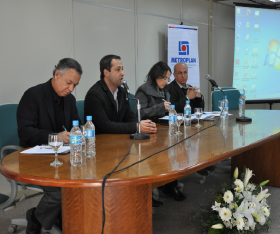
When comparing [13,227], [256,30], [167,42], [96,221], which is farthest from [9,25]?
[256,30]

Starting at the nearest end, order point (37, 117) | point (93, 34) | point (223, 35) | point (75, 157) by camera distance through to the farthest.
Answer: point (75, 157) → point (37, 117) → point (93, 34) → point (223, 35)

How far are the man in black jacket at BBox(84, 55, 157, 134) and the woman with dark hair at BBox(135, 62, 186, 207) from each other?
209mm

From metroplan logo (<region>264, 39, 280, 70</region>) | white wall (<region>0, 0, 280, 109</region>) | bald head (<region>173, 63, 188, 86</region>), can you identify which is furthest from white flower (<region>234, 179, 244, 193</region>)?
metroplan logo (<region>264, 39, 280, 70</region>)

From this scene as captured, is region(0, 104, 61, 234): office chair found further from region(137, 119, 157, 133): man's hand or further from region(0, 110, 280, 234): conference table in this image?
region(137, 119, 157, 133): man's hand

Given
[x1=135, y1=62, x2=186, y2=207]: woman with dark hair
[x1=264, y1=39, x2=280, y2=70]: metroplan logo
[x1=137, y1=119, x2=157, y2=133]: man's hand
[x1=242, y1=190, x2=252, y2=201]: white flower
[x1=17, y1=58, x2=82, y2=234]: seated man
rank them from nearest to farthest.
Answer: [x1=17, y1=58, x2=82, y2=234]: seated man → [x1=242, y1=190, x2=252, y2=201]: white flower → [x1=137, y1=119, x2=157, y2=133]: man's hand → [x1=135, y1=62, x2=186, y2=207]: woman with dark hair → [x1=264, y1=39, x2=280, y2=70]: metroplan logo

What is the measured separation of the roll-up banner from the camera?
16.9ft

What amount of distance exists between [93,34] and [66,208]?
2970 millimetres

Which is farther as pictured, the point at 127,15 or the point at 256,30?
the point at 256,30

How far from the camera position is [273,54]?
6238 millimetres

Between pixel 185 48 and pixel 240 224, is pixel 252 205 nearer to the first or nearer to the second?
pixel 240 224

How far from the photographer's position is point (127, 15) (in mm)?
4566

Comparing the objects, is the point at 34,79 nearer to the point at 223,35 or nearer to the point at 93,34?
the point at 93,34

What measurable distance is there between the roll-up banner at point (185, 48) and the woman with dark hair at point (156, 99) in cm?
185

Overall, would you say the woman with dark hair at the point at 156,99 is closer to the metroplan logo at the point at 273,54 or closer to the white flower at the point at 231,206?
the white flower at the point at 231,206
